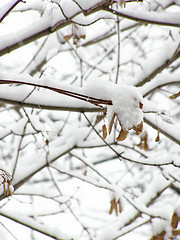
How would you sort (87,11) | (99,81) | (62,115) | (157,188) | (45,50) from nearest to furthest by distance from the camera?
1. (99,81)
2. (87,11)
3. (157,188)
4. (45,50)
5. (62,115)

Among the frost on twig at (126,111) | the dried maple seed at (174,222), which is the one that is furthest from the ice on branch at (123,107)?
the dried maple seed at (174,222)

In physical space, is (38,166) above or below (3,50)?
below

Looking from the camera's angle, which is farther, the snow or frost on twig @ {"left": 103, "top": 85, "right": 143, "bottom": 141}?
the snow

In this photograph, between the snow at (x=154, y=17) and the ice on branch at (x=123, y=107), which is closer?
the ice on branch at (x=123, y=107)

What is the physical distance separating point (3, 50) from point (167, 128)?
3.21 feet

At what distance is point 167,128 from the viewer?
164 centimetres

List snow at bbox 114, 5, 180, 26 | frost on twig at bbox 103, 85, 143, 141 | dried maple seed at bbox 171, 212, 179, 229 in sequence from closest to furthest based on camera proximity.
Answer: frost on twig at bbox 103, 85, 143, 141 < snow at bbox 114, 5, 180, 26 < dried maple seed at bbox 171, 212, 179, 229

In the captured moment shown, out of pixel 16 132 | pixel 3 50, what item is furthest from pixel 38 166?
pixel 3 50

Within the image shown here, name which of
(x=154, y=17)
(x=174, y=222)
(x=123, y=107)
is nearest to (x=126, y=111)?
(x=123, y=107)

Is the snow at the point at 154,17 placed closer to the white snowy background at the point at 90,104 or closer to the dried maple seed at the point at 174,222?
the white snowy background at the point at 90,104

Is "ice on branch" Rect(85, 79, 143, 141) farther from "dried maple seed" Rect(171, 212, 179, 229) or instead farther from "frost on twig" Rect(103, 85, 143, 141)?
"dried maple seed" Rect(171, 212, 179, 229)

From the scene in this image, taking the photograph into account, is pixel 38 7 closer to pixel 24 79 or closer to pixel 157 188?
pixel 24 79

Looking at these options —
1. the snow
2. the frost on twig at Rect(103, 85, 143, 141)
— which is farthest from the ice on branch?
the snow

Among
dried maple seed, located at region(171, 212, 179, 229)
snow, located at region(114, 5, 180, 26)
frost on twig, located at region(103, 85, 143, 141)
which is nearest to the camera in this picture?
frost on twig, located at region(103, 85, 143, 141)
